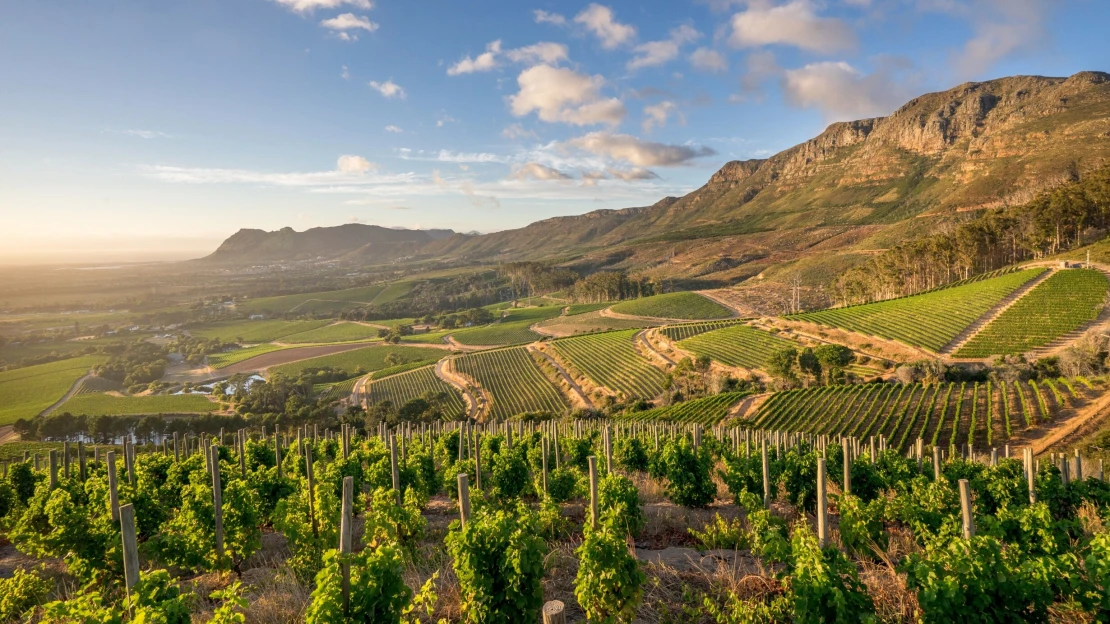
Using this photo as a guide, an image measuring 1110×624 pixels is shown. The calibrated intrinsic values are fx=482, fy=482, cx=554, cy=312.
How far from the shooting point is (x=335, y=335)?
141 meters

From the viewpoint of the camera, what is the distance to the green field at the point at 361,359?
10275cm

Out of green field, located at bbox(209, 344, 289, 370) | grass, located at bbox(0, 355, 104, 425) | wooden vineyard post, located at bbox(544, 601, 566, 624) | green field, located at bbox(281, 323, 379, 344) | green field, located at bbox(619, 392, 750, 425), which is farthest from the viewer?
green field, located at bbox(281, 323, 379, 344)

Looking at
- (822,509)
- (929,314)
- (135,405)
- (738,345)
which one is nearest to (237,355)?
(135,405)

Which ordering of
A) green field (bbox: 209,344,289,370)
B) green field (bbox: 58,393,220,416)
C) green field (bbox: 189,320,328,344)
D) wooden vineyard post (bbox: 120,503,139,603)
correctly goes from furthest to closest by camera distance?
green field (bbox: 189,320,328,344) → green field (bbox: 209,344,289,370) → green field (bbox: 58,393,220,416) → wooden vineyard post (bbox: 120,503,139,603)

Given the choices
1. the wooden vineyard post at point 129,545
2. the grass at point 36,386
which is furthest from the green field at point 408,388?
the wooden vineyard post at point 129,545

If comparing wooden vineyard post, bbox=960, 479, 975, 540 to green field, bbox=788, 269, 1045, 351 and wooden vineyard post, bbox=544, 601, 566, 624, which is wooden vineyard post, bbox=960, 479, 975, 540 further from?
green field, bbox=788, 269, 1045, 351

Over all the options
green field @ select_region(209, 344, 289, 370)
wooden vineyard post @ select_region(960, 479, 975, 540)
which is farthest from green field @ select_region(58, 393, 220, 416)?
wooden vineyard post @ select_region(960, 479, 975, 540)

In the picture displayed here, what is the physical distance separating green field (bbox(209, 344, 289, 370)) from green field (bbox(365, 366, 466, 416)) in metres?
51.3

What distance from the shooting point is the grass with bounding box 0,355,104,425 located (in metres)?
74.6

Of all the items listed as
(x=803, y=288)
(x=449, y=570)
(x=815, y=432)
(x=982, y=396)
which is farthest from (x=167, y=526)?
(x=803, y=288)

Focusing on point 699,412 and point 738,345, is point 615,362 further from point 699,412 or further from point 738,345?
point 699,412

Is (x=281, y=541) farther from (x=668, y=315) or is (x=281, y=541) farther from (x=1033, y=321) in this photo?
(x=668, y=315)

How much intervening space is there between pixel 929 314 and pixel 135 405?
4795 inches

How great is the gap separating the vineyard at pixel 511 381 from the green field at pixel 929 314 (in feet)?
139
